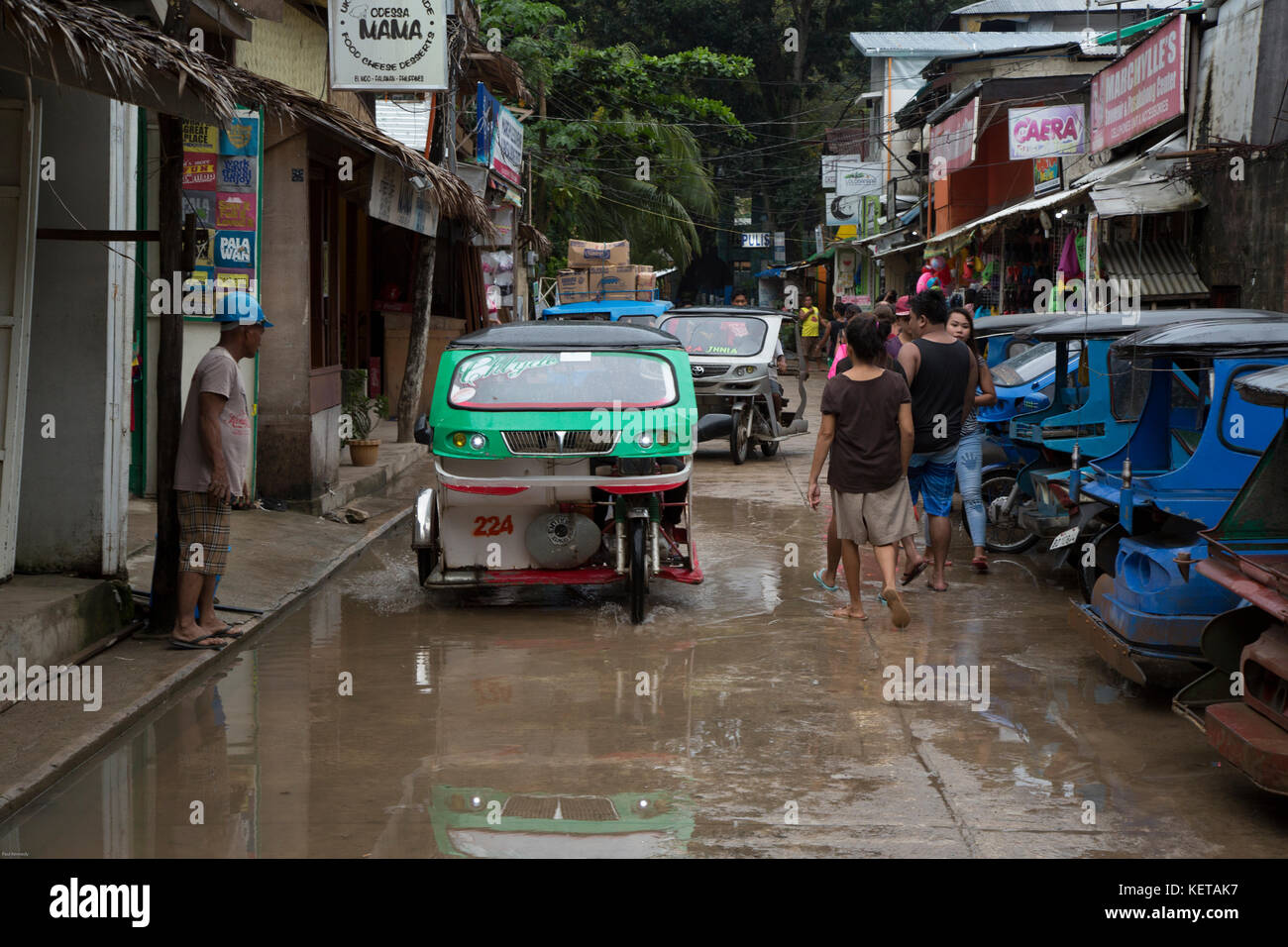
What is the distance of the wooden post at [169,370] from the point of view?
7.34 metres

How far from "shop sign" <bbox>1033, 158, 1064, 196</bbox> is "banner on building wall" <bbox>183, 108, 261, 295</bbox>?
14045 mm

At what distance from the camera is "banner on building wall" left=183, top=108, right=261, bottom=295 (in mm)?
10867

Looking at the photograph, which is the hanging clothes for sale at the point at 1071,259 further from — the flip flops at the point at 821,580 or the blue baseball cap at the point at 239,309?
the blue baseball cap at the point at 239,309

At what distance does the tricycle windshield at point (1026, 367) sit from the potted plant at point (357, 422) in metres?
6.76

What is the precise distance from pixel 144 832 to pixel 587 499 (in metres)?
4.00

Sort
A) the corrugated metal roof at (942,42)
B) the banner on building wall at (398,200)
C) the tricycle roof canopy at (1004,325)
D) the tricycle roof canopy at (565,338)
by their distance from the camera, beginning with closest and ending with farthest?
the tricycle roof canopy at (565,338)
the tricycle roof canopy at (1004,325)
the banner on building wall at (398,200)
the corrugated metal roof at (942,42)

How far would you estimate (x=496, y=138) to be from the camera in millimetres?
21422

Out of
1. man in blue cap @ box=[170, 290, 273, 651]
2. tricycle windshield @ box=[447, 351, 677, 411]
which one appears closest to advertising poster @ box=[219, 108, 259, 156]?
tricycle windshield @ box=[447, 351, 677, 411]

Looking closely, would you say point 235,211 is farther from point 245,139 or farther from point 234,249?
point 245,139

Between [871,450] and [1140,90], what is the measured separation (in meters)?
12.2

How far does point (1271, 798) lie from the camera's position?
5.15 m

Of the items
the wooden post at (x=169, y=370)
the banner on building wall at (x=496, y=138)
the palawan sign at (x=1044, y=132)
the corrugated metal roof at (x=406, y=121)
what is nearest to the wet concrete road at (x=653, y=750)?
the wooden post at (x=169, y=370)

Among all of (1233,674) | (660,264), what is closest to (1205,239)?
(1233,674)

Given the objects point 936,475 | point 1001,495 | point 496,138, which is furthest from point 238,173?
point 496,138
